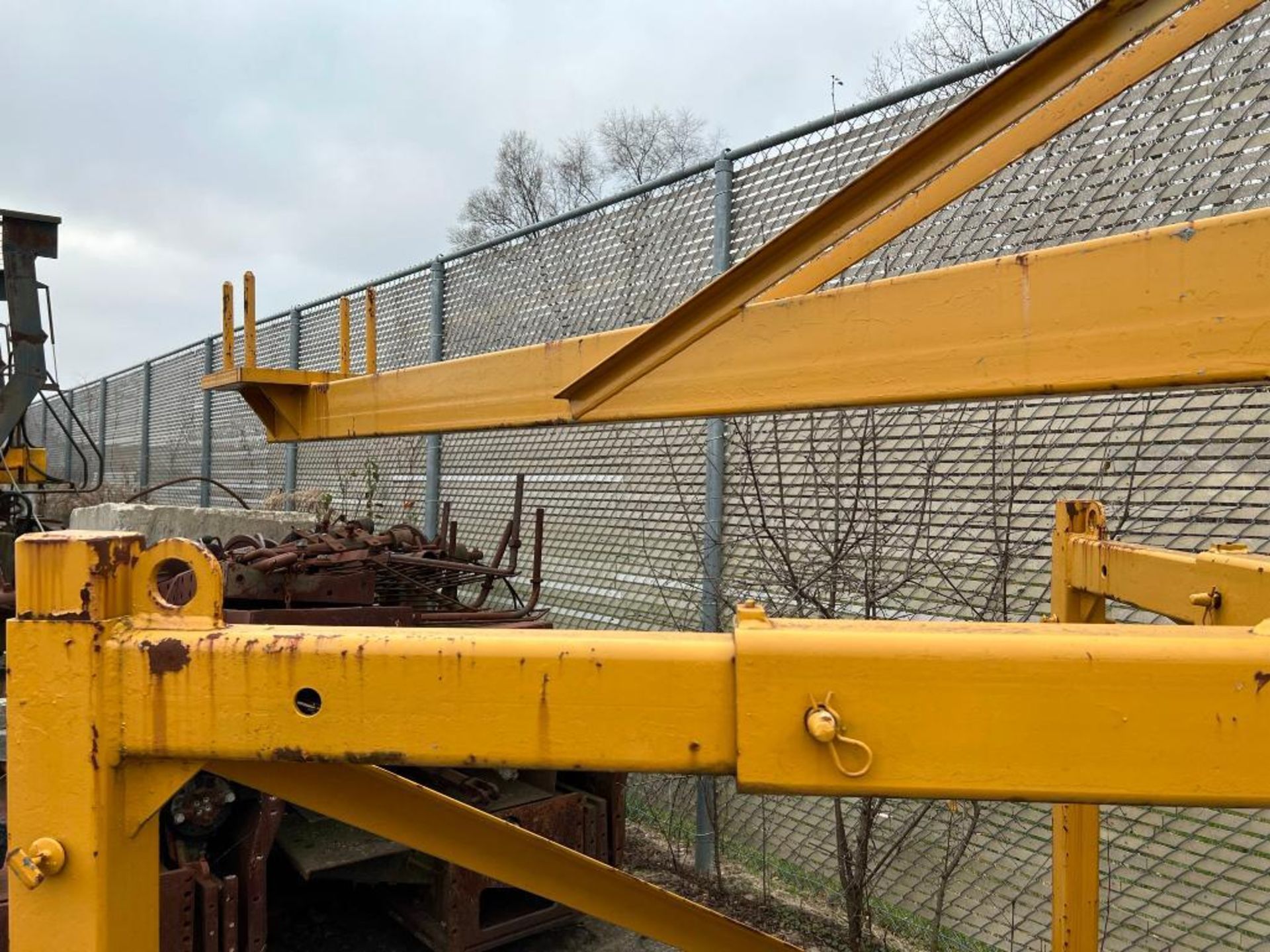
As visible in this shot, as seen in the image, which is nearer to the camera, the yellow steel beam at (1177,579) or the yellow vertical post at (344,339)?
the yellow steel beam at (1177,579)

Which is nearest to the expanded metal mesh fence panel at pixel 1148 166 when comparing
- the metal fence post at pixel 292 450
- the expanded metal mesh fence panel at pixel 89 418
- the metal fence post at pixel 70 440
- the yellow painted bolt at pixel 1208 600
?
the yellow painted bolt at pixel 1208 600

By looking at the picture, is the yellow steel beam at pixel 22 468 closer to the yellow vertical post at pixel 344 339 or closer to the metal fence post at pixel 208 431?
the metal fence post at pixel 208 431

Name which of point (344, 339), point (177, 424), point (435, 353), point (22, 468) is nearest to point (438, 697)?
point (344, 339)

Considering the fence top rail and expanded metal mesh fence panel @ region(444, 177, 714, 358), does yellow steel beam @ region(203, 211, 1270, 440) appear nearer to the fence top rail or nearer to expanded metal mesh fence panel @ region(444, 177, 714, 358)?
the fence top rail

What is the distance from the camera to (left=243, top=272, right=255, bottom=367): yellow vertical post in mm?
3229

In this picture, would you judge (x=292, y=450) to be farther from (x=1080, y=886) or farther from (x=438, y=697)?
(x=438, y=697)

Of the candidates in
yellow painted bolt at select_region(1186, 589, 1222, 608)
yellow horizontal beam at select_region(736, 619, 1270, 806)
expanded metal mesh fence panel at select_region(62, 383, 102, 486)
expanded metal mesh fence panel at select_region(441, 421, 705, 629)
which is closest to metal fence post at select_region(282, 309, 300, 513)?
expanded metal mesh fence panel at select_region(441, 421, 705, 629)

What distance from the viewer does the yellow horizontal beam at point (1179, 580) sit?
5.46ft

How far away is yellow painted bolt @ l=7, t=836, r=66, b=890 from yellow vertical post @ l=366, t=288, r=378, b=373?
213cm

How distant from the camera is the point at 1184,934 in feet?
9.73

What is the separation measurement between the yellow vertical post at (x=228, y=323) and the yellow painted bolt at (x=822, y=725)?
113 inches

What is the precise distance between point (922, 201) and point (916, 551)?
2.31 meters

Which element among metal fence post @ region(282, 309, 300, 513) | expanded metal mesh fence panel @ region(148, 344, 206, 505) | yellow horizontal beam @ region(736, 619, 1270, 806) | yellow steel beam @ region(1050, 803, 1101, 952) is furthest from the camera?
expanded metal mesh fence panel @ region(148, 344, 206, 505)

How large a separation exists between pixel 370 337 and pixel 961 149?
7.99 feet
